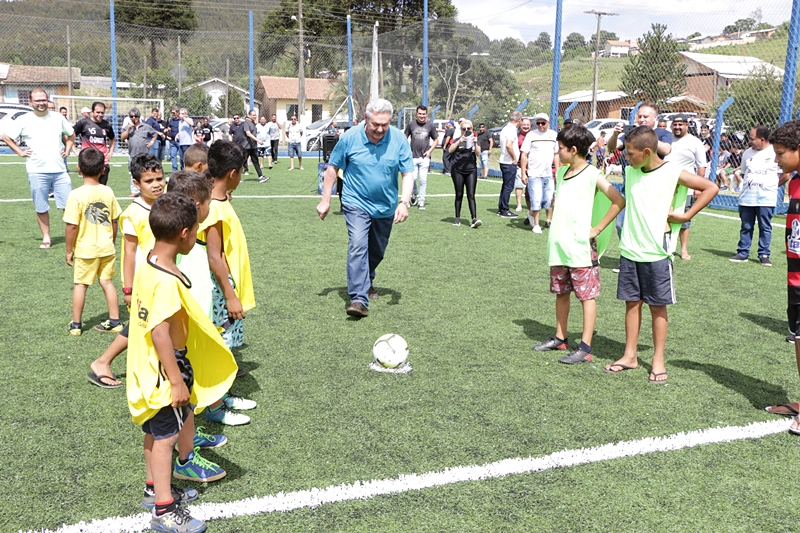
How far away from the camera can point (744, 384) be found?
4855 mm

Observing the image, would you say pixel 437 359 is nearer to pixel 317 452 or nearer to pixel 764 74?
pixel 317 452

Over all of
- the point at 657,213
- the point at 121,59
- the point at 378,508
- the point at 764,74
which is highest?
the point at 121,59

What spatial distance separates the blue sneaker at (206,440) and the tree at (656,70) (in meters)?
15.0

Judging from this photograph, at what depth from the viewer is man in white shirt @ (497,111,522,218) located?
12.1m

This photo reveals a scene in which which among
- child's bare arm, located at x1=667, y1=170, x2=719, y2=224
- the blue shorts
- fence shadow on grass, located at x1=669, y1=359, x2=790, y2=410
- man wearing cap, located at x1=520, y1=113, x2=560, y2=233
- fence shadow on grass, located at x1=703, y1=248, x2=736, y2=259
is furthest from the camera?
man wearing cap, located at x1=520, y1=113, x2=560, y2=233

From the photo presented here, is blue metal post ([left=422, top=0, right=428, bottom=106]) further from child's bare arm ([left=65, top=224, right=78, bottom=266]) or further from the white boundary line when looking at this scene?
the white boundary line

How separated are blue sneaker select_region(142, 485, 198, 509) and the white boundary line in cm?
5

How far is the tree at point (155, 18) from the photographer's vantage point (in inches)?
1045

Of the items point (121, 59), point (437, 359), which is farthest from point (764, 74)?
point (121, 59)

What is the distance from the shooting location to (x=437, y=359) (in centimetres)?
525

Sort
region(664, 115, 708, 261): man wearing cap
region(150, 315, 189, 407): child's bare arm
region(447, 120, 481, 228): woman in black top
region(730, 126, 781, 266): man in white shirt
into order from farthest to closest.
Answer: region(447, 120, 481, 228): woman in black top → region(730, 126, 781, 266): man in white shirt → region(664, 115, 708, 261): man wearing cap → region(150, 315, 189, 407): child's bare arm

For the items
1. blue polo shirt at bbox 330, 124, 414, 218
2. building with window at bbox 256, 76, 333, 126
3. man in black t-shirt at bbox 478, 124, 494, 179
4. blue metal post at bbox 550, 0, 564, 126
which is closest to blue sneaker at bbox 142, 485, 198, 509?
blue polo shirt at bbox 330, 124, 414, 218

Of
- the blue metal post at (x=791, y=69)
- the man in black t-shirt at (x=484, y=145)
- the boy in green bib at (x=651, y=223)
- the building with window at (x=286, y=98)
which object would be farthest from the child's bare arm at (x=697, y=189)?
the building with window at (x=286, y=98)

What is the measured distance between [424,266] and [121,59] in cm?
2072
